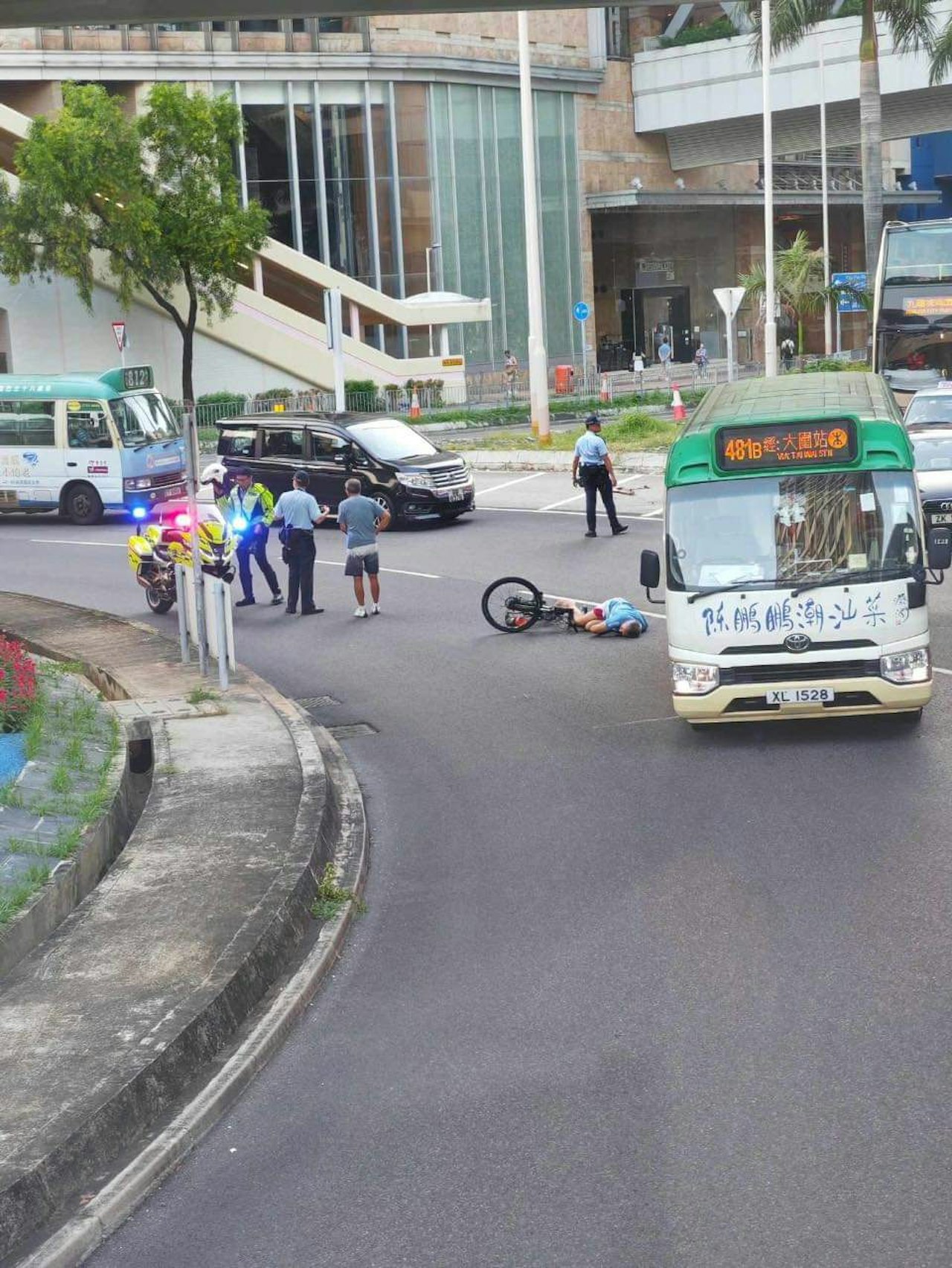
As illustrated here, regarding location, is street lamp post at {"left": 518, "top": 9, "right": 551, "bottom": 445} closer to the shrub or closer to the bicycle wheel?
the bicycle wheel

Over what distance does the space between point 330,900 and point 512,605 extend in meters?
8.84

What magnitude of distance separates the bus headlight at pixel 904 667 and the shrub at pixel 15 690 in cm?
685

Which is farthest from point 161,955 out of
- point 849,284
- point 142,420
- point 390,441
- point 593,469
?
point 849,284

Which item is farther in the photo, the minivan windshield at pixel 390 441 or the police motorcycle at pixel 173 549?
the minivan windshield at pixel 390 441

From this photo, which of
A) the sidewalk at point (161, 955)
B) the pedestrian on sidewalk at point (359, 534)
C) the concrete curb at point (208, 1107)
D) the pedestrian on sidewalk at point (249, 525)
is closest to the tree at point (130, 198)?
the pedestrian on sidewalk at point (249, 525)

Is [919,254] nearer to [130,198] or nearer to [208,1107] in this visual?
[130,198]

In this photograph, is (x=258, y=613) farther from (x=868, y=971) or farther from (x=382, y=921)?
(x=868, y=971)

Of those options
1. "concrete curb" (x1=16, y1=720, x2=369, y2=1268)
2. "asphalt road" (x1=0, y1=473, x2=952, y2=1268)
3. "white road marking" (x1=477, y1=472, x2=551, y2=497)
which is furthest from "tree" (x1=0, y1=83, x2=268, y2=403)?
"concrete curb" (x1=16, y1=720, x2=369, y2=1268)

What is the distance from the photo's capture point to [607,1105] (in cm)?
706

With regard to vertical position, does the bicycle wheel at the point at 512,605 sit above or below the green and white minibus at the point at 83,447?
below

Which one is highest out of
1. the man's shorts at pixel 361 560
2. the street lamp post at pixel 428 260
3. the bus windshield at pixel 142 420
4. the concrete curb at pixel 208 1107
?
the street lamp post at pixel 428 260

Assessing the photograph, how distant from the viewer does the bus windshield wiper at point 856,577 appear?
1290cm

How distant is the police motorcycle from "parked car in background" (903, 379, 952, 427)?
37.6 feet

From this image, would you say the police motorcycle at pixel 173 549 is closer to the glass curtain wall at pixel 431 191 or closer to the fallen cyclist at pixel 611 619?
the fallen cyclist at pixel 611 619
